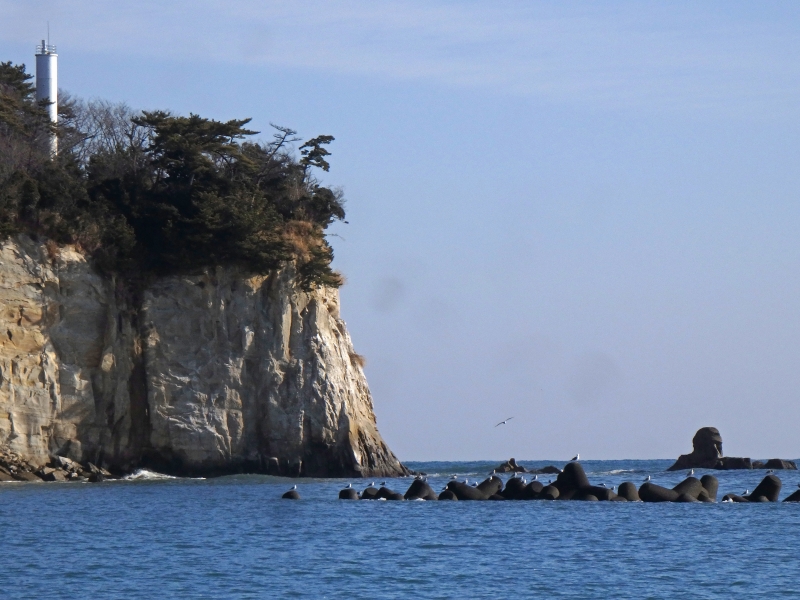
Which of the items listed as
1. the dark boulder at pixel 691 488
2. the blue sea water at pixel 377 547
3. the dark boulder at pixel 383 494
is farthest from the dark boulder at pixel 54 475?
the dark boulder at pixel 691 488

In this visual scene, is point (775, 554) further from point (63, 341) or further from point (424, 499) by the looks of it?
point (63, 341)

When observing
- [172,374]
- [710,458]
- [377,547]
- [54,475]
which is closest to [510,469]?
[710,458]

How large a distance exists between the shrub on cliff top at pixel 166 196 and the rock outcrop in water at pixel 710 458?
3432 centimetres

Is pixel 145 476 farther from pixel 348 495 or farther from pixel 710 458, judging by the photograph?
pixel 710 458

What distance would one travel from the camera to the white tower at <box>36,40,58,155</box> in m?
53.5

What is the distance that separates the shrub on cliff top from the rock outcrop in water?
34.3 meters

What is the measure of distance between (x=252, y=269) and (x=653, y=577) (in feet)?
96.1

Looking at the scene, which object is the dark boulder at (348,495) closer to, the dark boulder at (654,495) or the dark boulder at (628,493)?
the dark boulder at (628,493)

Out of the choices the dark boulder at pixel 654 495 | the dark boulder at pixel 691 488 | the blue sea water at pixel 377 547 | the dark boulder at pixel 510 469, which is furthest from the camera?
the dark boulder at pixel 510 469

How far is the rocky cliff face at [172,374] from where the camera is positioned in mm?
45750

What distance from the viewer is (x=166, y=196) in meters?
51.0

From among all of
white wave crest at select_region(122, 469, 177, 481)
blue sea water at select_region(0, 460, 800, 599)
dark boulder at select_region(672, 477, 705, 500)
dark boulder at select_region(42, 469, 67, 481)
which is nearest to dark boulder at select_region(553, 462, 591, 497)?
blue sea water at select_region(0, 460, 800, 599)

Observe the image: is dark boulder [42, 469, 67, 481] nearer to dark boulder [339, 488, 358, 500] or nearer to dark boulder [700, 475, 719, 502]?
dark boulder [339, 488, 358, 500]

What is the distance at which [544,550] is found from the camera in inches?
1103
